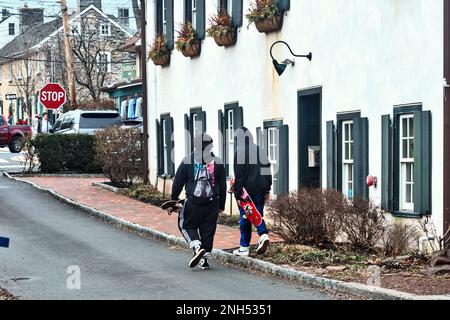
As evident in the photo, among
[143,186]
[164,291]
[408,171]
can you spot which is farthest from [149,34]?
[164,291]

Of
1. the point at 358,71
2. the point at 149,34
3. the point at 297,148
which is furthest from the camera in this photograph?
the point at 149,34

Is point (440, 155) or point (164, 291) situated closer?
point (164, 291)

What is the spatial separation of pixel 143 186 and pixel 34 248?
9.50 metres

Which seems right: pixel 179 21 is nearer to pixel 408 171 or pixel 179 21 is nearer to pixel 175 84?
pixel 175 84

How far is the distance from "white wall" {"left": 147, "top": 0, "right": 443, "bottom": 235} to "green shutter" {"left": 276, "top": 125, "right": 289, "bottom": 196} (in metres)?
0.16

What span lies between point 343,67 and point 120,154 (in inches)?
417

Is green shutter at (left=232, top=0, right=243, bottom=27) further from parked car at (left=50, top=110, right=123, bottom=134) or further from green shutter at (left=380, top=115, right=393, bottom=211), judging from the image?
parked car at (left=50, top=110, right=123, bottom=134)

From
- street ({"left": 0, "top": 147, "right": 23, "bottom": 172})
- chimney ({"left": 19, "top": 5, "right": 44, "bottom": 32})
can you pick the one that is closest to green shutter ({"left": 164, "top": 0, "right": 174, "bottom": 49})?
street ({"left": 0, "top": 147, "right": 23, "bottom": 172})

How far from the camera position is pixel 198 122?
21594mm

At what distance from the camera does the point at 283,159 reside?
55.8 feet

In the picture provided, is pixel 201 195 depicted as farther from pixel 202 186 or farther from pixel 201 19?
pixel 201 19

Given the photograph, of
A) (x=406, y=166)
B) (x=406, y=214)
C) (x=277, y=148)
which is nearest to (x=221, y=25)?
(x=277, y=148)

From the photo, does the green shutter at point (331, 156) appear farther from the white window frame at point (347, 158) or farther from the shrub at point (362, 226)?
the shrub at point (362, 226)

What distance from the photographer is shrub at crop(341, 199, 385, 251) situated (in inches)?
516
